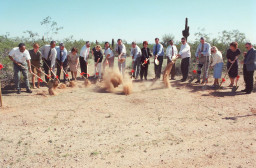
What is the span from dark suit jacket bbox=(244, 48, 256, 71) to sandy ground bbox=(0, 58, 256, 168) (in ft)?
3.08

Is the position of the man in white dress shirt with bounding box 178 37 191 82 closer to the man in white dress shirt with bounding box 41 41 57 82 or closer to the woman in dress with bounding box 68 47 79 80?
the woman in dress with bounding box 68 47 79 80

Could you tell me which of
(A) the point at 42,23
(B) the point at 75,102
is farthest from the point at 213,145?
(A) the point at 42,23

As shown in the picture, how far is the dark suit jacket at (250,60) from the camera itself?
7625 millimetres

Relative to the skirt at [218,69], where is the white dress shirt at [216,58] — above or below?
above

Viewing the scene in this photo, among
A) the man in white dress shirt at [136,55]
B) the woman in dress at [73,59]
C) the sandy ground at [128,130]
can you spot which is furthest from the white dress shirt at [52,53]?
the man in white dress shirt at [136,55]

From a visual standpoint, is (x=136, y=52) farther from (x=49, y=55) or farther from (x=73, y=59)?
(x=49, y=55)

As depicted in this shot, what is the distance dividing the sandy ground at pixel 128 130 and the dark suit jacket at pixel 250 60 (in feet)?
3.08

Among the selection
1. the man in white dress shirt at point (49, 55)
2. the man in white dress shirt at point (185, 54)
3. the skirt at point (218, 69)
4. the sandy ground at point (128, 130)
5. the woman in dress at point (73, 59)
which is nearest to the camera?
the sandy ground at point (128, 130)

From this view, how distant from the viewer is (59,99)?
706 centimetres

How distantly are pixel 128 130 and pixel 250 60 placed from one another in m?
5.19

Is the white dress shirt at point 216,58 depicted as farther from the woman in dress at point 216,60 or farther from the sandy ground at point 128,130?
the sandy ground at point 128,130

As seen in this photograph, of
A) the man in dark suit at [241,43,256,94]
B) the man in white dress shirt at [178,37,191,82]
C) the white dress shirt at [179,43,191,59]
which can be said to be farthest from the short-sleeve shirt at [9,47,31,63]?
the man in dark suit at [241,43,256,94]

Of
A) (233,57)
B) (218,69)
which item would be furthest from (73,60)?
(233,57)

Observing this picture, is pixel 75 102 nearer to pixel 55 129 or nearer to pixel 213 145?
pixel 55 129
